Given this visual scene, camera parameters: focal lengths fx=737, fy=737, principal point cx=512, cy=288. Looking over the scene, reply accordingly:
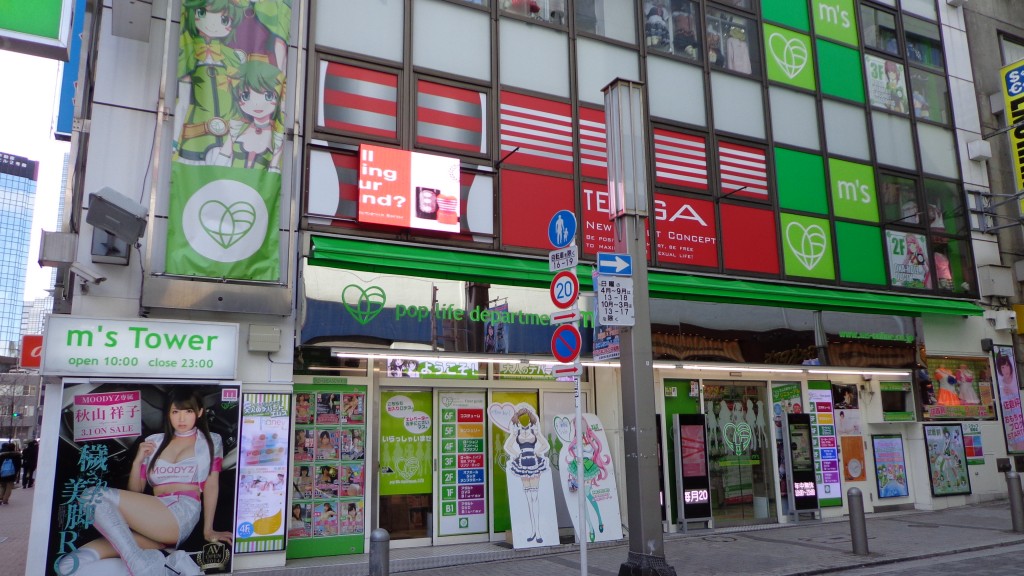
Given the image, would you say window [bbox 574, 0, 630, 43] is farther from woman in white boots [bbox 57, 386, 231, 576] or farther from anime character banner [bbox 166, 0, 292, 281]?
woman in white boots [bbox 57, 386, 231, 576]

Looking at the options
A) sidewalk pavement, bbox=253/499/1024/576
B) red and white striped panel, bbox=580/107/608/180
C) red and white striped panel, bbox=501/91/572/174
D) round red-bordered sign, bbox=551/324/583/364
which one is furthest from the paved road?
red and white striped panel, bbox=580/107/608/180

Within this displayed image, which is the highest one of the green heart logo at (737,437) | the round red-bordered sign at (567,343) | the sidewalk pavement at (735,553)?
the round red-bordered sign at (567,343)

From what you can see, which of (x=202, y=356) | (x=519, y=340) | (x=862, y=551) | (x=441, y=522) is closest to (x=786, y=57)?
(x=519, y=340)

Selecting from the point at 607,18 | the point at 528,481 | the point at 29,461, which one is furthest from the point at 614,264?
the point at 29,461

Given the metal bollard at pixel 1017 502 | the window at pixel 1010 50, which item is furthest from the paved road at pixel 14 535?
the window at pixel 1010 50

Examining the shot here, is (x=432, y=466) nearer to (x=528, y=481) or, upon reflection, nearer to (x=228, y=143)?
(x=528, y=481)

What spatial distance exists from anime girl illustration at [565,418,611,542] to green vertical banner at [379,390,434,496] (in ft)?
7.38

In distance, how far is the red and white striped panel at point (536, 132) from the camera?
1280cm

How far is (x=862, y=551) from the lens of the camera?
34.5 ft

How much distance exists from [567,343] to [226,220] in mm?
5288

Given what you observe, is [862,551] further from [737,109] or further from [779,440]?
[737,109]

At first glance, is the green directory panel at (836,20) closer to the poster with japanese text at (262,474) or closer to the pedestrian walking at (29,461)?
the poster with japanese text at (262,474)

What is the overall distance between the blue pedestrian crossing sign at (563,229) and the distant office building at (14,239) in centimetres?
14195

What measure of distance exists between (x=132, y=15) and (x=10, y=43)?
7.89ft
